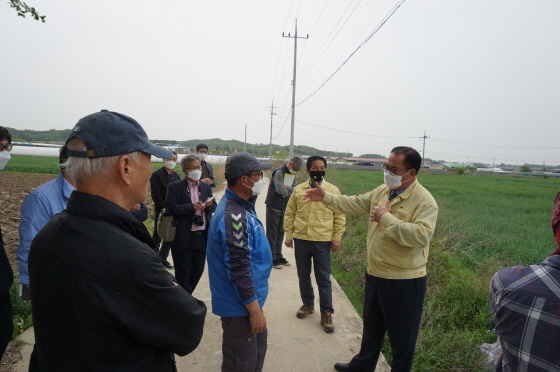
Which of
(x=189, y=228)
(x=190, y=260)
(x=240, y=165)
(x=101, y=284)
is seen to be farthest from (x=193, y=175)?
(x=101, y=284)

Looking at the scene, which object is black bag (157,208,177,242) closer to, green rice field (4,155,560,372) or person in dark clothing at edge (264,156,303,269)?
person in dark clothing at edge (264,156,303,269)

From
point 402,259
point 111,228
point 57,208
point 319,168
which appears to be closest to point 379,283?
point 402,259

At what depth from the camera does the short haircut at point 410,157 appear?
8.76 feet

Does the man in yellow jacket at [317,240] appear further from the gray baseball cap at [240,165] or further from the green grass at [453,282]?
the gray baseball cap at [240,165]

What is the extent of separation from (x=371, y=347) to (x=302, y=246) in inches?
55.2

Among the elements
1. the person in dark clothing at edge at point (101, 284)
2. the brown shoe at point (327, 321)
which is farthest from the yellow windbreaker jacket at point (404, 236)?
the person in dark clothing at edge at point (101, 284)

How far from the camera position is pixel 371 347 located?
2859 millimetres

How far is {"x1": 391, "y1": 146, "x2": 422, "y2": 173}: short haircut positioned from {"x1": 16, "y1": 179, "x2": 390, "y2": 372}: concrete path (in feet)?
6.19

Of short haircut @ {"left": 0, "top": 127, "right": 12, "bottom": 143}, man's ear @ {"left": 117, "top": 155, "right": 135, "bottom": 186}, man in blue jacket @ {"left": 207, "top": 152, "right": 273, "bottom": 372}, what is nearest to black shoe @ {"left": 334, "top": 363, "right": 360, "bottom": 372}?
man in blue jacket @ {"left": 207, "top": 152, "right": 273, "bottom": 372}

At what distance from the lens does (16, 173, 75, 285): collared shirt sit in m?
2.27

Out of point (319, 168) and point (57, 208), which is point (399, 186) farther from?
point (57, 208)

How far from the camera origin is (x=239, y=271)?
6.96ft

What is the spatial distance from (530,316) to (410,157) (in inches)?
63.4

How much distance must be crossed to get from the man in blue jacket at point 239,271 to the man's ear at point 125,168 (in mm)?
1050
